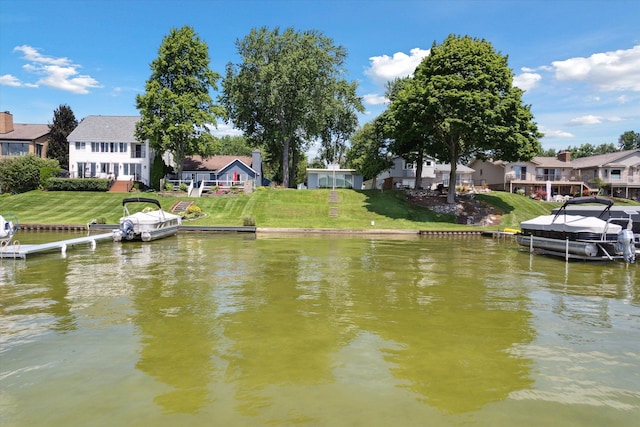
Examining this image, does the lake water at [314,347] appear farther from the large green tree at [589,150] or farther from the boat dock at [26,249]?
the large green tree at [589,150]

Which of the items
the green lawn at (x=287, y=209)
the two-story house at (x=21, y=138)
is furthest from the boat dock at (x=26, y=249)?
the two-story house at (x=21, y=138)

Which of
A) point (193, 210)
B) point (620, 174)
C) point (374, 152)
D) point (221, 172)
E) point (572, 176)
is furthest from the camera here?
point (572, 176)

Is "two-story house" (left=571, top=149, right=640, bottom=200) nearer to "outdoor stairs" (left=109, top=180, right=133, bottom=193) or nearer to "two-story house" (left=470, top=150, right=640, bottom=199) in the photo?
"two-story house" (left=470, top=150, right=640, bottom=199)

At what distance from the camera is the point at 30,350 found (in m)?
8.72

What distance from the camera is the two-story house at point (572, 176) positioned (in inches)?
2539

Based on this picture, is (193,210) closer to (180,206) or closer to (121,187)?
(180,206)

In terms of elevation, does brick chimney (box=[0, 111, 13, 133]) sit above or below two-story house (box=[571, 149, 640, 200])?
above

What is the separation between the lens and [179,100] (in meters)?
49.5

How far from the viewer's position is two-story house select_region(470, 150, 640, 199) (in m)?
64.5

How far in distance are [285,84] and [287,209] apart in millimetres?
18046

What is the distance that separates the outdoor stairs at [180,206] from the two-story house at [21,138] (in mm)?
28219

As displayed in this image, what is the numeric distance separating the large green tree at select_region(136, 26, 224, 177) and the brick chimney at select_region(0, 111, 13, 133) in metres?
24.7

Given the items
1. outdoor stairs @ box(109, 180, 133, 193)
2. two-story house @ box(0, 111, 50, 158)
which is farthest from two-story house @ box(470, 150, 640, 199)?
two-story house @ box(0, 111, 50, 158)

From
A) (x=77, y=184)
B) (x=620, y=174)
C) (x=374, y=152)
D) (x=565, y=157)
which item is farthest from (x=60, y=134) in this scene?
(x=620, y=174)
